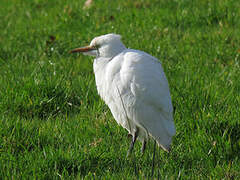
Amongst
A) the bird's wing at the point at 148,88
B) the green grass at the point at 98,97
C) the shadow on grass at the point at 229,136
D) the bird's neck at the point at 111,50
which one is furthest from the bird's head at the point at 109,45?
the shadow on grass at the point at 229,136

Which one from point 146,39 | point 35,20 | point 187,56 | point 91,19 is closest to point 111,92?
point 187,56

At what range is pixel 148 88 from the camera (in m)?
3.65

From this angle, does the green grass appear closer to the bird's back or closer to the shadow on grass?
the shadow on grass

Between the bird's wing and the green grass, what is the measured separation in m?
0.32

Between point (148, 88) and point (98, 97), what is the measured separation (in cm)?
123

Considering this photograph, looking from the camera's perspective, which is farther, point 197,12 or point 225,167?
point 197,12

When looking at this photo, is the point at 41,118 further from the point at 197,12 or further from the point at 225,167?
the point at 197,12

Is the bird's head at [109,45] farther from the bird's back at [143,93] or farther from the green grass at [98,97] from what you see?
the green grass at [98,97]

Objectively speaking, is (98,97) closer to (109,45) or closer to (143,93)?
(109,45)

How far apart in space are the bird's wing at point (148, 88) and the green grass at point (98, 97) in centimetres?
32

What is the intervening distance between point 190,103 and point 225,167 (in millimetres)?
941

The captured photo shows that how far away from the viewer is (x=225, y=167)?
3479 millimetres

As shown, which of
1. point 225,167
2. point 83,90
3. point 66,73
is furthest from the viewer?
point 66,73

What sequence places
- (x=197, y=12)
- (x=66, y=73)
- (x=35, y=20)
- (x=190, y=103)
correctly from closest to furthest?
(x=190, y=103)
(x=66, y=73)
(x=197, y=12)
(x=35, y=20)
